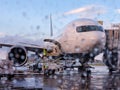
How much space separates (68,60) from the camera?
23.0 metres

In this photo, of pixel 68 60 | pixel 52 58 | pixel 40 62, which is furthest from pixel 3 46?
pixel 68 60

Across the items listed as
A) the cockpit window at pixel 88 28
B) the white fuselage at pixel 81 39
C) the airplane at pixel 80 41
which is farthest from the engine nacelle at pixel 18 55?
the cockpit window at pixel 88 28

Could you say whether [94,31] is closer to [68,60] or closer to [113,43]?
[68,60]

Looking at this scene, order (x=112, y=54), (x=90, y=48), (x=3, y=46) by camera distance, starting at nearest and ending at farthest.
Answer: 1. (x=90, y=48)
2. (x=112, y=54)
3. (x=3, y=46)

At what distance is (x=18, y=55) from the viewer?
2595cm

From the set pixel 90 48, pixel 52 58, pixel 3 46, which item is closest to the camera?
pixel 90 48

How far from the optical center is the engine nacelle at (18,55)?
25172 millimetres

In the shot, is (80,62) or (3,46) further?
(3,46)

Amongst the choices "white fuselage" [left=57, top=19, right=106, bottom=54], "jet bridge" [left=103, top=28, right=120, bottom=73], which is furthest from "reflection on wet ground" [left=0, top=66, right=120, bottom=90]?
"jet bridge" [left=103, top=28, right=120, bottom=73]

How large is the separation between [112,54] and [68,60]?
20.1 feet

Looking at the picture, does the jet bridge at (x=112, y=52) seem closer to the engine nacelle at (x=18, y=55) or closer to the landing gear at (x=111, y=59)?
the landing gear at (x=111, y=59)

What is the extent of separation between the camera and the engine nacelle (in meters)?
25.2

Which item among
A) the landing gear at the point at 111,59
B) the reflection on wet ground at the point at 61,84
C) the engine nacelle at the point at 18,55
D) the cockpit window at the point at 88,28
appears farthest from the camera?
the landing gear at the point at 111,59

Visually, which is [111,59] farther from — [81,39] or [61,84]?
[61,84]
